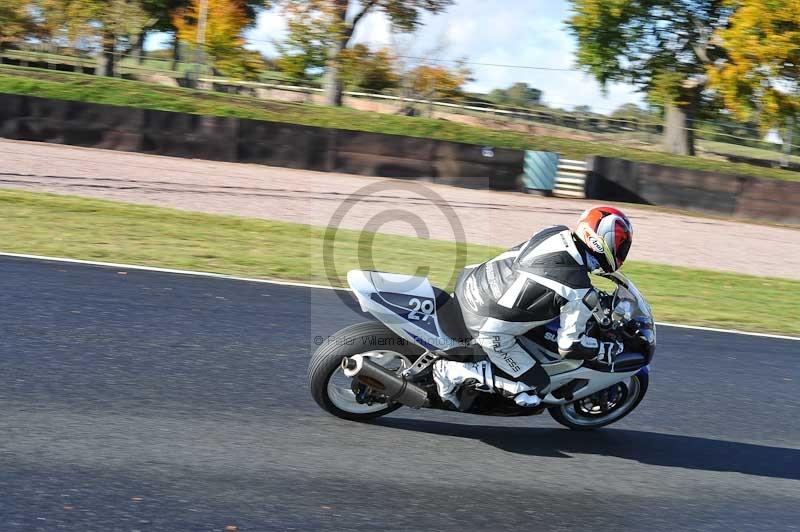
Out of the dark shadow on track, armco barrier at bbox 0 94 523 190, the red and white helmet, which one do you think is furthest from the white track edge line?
armco barrier at bbox 0 94 523 190

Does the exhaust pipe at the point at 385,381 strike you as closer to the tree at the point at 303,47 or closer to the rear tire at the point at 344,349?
the rear tire at the point at 344,349

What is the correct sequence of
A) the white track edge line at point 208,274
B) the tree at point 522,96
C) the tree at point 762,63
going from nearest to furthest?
the white track edge line at point 208,274
the tree at point 762,63
the tree at point 522,96

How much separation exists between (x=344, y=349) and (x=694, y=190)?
62.7 ft

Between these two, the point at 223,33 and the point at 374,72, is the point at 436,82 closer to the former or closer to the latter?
the point at 374,72

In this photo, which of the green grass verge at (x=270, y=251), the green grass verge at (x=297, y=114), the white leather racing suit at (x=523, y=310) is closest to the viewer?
the white leather racing suit at (x=523, y=310)

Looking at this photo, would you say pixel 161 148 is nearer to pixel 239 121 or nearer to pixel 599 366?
pixel 239 121

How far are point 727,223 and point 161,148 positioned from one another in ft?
45.7

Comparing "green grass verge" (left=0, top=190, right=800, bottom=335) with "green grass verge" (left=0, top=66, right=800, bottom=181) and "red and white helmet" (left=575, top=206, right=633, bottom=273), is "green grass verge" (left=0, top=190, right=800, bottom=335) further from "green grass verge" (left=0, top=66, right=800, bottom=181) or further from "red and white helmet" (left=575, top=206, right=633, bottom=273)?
"green grass verge" (left=0, top=66, right=800, bottom=181)

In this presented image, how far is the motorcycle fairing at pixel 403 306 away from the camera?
17.3ft

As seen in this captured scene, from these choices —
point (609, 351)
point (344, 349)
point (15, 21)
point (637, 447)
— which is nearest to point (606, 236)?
point (609, 351)

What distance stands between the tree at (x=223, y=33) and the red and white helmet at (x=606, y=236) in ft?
139

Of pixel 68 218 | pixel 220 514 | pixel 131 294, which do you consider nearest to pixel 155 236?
pixel 68 218

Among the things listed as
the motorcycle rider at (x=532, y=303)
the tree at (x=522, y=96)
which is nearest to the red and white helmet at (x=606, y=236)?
the motorcycle rider at (x=532, y=303)

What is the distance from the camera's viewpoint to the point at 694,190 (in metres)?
22.6
